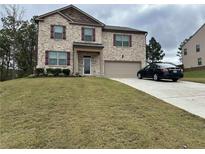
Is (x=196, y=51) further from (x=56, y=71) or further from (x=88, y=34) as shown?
(x=56, y=71)

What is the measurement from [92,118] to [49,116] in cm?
143

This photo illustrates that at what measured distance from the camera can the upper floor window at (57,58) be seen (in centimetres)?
2692

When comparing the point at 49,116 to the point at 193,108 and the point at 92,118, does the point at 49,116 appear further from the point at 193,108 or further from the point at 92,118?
the point at 193,108

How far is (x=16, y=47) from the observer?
138 feet

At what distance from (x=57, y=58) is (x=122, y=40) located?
23.2 feet

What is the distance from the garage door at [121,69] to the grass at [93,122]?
16407 mm

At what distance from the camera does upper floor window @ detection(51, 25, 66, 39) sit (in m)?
27.4

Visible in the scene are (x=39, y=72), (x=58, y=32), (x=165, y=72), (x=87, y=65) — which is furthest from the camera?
(x=87, y=65)

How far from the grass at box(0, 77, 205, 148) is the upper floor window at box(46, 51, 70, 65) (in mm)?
14102

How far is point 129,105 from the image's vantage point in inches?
434

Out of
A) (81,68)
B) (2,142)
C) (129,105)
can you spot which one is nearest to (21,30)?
(81,68)

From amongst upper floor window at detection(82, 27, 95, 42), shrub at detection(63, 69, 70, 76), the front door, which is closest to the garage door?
the front door

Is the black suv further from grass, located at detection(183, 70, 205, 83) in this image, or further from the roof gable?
the roof gable

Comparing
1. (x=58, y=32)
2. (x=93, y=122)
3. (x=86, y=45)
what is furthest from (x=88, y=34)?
(x=93, y=122)
